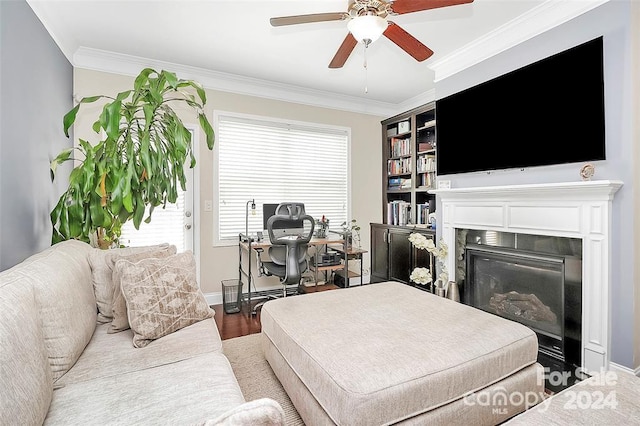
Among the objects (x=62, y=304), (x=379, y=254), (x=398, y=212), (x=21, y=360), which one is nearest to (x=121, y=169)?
(x=62, y=304)

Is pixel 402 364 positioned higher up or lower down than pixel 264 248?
lower down

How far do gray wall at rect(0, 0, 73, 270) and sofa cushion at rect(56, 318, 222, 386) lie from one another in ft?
2.93

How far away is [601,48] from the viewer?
2100 mm

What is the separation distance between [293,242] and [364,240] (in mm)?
1829

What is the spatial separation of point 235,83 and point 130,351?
315 cm

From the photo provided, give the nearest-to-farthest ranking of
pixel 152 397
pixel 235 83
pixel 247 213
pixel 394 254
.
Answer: pixel 152 397 → pixel 235 83 → pixel 247 213 → pixel 394 254

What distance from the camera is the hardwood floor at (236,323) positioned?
2.81 meters

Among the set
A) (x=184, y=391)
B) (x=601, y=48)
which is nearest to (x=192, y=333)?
(x=184, y=391)

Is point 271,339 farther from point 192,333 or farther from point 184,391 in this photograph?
point 184,391

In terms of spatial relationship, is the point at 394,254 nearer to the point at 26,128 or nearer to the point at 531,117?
the point at 531,117

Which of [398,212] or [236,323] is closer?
[236,323]

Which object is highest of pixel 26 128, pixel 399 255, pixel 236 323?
pixel 26 128

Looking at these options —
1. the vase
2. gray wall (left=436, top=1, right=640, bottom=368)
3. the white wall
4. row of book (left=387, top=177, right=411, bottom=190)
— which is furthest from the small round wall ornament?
the white wall

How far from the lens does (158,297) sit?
5.49 feet
